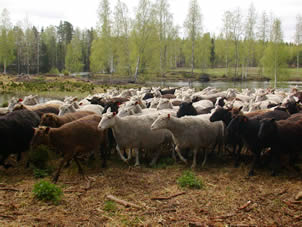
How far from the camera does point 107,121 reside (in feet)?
24.2

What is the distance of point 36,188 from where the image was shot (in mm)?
5707

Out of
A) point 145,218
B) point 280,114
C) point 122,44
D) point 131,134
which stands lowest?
point 145,218

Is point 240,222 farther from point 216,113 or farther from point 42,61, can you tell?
point 42,61

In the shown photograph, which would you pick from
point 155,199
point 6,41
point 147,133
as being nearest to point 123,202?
point 155,199

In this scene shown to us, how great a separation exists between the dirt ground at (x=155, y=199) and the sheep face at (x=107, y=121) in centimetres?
116

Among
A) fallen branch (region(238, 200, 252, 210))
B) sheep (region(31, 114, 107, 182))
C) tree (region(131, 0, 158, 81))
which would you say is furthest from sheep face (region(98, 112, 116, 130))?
tree (region(131, 0, 158, 81))

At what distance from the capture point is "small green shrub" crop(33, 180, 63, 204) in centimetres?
558

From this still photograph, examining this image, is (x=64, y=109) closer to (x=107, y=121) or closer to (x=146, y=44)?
(x=107, y=121)

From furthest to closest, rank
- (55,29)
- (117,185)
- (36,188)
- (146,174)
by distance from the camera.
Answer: (55,29)
(146,174)
(117,185)
(36,188)

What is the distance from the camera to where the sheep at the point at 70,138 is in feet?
21.7

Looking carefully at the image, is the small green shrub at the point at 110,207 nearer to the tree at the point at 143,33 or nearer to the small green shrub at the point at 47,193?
the small green shrub at the point at 47,193

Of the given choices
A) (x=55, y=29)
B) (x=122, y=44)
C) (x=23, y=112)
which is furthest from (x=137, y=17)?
(x=55, y=29)

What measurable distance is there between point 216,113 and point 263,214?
3517mm

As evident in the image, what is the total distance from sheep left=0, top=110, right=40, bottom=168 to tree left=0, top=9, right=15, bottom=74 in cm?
5740
